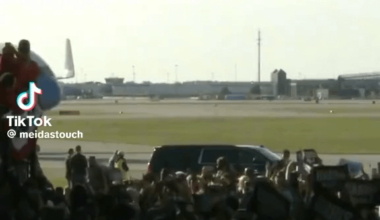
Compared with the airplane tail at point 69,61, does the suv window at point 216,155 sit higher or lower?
lower

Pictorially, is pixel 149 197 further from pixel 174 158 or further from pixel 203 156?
pixel 203 156

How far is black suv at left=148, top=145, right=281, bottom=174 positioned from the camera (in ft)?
68.0

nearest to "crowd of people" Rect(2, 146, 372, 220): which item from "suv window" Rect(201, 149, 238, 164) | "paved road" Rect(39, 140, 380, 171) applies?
"suv window" Rect(201, 149, 238, 164)

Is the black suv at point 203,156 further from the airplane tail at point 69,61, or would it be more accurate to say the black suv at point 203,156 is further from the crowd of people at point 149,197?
the airplane tail at point 69,61

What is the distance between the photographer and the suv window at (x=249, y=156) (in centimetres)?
2081

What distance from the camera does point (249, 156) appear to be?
21.0 metres

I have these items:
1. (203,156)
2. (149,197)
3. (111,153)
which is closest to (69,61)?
(111,153)

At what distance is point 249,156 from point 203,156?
122 centimetres

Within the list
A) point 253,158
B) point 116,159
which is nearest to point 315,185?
point 253,158

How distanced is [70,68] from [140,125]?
19.4 meters

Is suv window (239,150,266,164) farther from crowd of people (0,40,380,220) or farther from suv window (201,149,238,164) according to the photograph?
crowd of people (0,40,380,220)

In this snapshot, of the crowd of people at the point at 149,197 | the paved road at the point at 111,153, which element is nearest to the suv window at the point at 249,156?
the paved road at the point at 111,153

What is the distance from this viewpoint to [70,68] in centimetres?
8112

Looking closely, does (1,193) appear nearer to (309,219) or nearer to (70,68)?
(309,219)
